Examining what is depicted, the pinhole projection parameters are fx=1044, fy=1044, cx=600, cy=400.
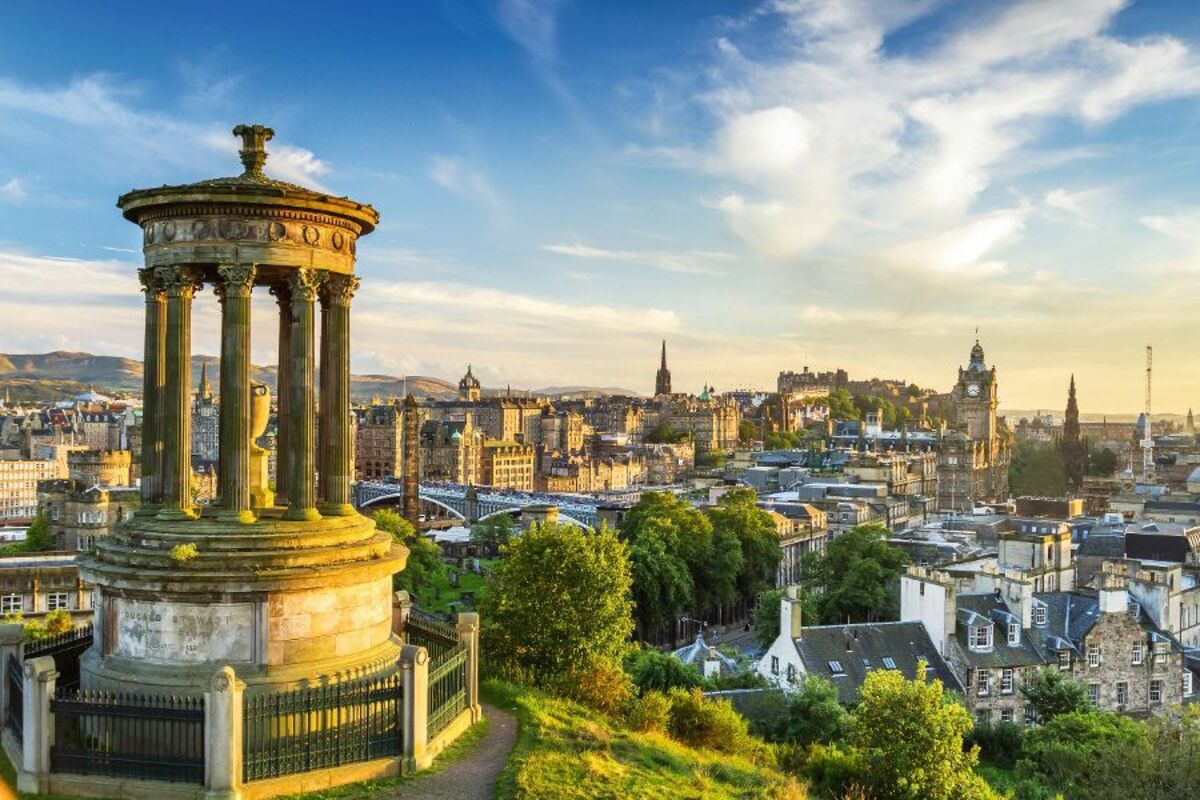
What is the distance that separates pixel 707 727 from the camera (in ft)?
76.2

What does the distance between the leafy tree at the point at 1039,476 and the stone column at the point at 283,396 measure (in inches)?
6822

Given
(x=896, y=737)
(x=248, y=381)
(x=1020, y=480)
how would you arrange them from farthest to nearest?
1. (x=1020, y=480)
2. (x=896, y=737)
3. (x=248, y=381)

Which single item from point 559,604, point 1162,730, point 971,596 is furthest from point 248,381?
point 971,596

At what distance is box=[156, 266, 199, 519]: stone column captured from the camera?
57.1 feet

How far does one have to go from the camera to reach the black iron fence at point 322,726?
48.1 feet

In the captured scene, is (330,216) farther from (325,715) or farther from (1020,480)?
(1020,480)

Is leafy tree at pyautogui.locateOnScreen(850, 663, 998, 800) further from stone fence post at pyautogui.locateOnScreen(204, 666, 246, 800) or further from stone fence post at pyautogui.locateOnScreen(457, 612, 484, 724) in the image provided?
stone fence post at pyautogui.locateOnScreen(204, 666, 246, 800)

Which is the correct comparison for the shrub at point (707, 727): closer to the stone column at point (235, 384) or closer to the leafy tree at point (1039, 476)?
the stone column at point (235, 384)

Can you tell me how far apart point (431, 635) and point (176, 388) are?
7.03 m

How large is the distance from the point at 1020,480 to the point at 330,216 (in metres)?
187

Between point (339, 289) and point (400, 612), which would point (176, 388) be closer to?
point (339, 289)

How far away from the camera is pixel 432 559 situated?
73750mm

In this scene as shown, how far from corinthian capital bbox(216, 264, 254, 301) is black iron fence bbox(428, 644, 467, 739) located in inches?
273

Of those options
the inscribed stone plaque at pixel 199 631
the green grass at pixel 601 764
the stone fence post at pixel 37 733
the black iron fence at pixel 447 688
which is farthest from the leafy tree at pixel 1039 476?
the stone fence post at pixel 37 733
